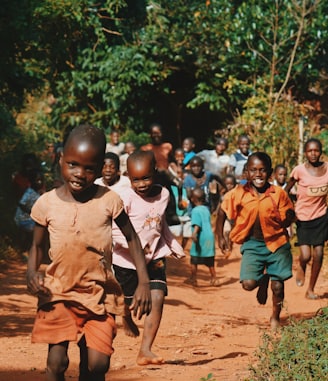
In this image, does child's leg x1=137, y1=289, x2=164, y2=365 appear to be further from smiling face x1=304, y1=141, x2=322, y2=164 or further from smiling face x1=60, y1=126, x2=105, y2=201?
smiling face x1=304, y1=141, x2=322, y2=164

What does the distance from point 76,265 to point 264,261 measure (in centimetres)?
371

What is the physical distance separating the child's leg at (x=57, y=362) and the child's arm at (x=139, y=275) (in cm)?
47

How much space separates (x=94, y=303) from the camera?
540 cm

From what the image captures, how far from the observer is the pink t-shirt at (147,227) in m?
7.60

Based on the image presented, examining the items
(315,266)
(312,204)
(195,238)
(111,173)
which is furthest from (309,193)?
(111,173)

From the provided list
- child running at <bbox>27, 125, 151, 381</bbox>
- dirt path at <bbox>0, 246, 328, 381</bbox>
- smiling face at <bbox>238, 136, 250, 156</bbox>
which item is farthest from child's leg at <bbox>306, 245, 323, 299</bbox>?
child running at <bbox>27, 125, 151, 381</bbox>

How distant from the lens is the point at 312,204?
1116 centimetres

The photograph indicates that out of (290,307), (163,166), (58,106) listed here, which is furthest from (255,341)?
(58,106)

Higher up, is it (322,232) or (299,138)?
(299,138)

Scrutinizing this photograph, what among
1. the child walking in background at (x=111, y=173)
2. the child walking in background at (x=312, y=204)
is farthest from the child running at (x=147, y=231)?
Result: the child walking in background at (x=312, y=204)

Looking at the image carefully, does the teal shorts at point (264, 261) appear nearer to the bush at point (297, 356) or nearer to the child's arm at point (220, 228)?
the child's arm at point (220, 228)

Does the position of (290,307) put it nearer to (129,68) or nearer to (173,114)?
(129,68)

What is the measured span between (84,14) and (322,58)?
5272 millimetres

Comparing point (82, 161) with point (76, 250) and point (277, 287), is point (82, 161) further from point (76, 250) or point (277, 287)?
point (277, 287)
